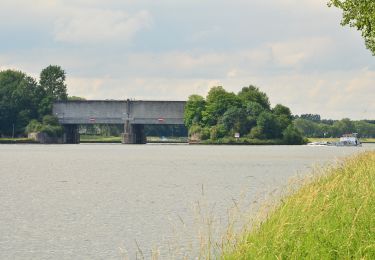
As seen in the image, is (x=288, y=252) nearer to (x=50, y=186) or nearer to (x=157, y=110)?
(x=50, y=186)

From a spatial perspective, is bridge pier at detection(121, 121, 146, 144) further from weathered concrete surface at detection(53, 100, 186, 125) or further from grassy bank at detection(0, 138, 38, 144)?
grassy bank at detection(0, 138, 38, 144)

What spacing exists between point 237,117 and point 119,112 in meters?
34.2

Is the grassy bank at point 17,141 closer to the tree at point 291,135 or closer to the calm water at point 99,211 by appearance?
the tree at point 291,135

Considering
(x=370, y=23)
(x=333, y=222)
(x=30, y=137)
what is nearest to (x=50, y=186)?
(x=370, y=23)

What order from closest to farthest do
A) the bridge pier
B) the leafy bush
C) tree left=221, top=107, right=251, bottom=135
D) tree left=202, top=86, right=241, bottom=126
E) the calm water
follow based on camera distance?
the calm water, tree left=221, top=107, right=251, bottom=135, tree left=202, top=86, right=241, bottom=126, the leafy bush, the bridge pier

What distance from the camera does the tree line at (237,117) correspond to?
181625mm

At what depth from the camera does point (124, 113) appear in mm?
193625

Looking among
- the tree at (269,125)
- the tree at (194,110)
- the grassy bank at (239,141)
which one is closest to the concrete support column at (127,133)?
the tree at (194,110)

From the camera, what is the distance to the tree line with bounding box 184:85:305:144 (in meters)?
182

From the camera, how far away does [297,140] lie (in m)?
198

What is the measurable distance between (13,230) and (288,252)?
36.1 feet

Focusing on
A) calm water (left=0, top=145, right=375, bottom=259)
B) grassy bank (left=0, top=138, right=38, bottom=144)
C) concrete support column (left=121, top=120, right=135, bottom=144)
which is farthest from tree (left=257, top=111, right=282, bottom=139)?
calm water (left=0, top=145, right=375, bottom=259)

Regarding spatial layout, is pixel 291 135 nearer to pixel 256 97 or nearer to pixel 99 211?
pixel 256 97

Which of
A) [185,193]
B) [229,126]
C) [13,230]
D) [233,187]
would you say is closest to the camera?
[13,230]
